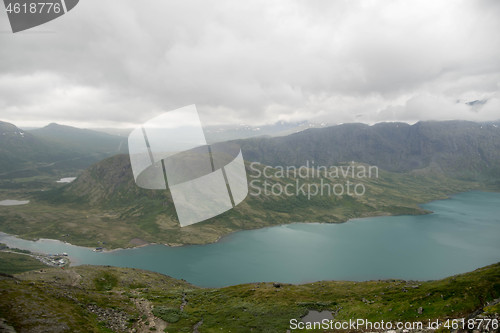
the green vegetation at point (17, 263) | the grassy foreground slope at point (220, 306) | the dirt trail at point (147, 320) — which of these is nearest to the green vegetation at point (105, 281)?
the grassy foreground slope at point (220, 306)

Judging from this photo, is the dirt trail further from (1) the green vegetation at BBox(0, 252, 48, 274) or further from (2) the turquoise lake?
(1) the green vegetation at BBox(0, 252, 48, 274)

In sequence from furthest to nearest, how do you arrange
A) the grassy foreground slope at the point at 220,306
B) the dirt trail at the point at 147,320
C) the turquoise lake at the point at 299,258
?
the turquoise lake at the point at 299,258 < the dirt trail at the point at 147,320 < the grassy foreground slope at the point at 220,306

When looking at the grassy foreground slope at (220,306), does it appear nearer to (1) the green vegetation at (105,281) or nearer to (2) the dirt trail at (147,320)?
(2) the dirt trail at (147,320)

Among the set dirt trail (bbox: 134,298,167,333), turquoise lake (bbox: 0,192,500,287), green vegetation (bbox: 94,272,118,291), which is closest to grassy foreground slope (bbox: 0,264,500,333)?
dirt trail (bbox: 134,298,167,333)

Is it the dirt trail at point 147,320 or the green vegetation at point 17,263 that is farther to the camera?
the green vegetation at point 17,263

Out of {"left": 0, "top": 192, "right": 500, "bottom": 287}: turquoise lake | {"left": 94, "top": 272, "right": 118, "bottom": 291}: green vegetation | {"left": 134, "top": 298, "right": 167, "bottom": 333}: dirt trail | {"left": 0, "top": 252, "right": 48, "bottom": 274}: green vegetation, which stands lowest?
{"left": 0, "top": 192, "right": 500, "bottom": 287}: turquoise lake

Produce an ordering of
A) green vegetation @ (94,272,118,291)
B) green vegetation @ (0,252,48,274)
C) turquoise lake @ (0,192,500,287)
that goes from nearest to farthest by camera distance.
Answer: green vegetation @ (94,272,118,291), green vegetation @ (0,252,48,274), turquoise lake @ (0,192,500,287)
